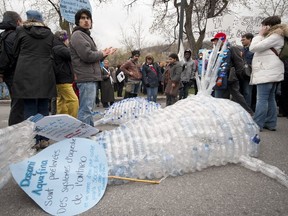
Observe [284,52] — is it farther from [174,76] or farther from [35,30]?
[35,30]

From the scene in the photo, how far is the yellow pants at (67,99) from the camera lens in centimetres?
356

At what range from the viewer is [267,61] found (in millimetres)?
3539

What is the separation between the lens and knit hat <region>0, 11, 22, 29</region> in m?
3.12

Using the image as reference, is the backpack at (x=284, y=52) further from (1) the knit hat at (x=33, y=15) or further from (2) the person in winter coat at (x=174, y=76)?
(1) the knit hat at (x=33, y=15)

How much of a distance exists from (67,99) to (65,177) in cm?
192

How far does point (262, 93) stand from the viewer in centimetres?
360

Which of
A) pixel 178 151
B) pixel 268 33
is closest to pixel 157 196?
pixel 178 151

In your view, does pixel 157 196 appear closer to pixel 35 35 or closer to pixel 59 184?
pixel 59 184

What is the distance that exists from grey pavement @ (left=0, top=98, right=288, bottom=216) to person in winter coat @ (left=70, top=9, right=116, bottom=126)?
1408 mm

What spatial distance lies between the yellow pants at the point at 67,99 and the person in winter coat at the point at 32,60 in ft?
1.87

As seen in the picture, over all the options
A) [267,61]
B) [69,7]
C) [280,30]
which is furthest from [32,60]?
[280,30]

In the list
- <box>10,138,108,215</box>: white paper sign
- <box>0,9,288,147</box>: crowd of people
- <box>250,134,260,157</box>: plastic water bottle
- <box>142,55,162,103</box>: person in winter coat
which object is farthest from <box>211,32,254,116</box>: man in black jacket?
<box>10,138,108,215</box>: white paper sign

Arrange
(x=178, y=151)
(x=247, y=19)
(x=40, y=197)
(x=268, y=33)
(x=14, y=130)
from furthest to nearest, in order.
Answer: (x=247, y=19)
(x=268, y=33)
(x=178, y=151)
(x=14, y=130)
(x=40, y=197)

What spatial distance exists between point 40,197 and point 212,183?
130 cm
